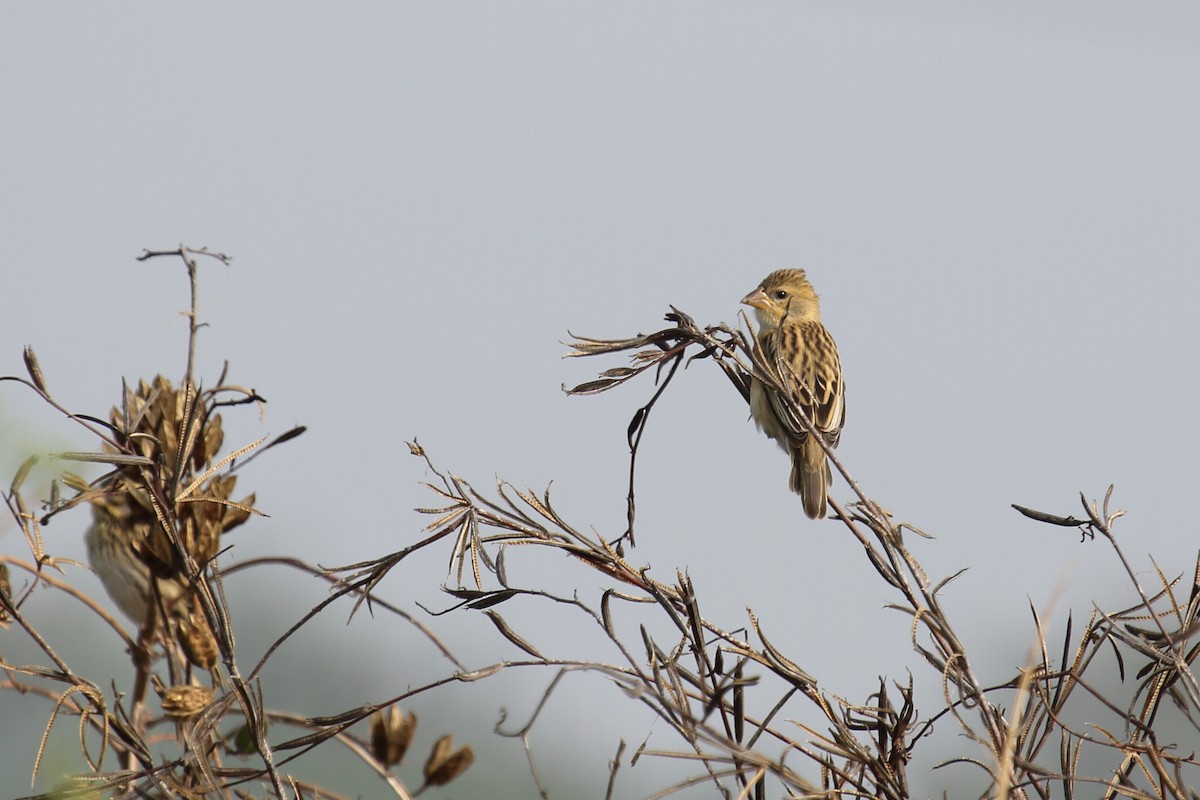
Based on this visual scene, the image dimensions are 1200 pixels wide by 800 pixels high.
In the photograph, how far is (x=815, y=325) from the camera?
4.99 m

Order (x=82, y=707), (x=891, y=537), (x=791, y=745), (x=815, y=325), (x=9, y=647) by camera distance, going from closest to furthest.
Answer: (x=791, y=745) → (x=891, y=537) → (x=82, y=707) → (x=9, y=647) → (x=815, y=325)

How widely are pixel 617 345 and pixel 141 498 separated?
100cm

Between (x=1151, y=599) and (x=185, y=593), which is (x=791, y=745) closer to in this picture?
(x=1151, y=599)

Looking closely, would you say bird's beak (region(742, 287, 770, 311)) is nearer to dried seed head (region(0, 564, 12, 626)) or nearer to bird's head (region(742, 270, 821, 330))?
bird's head (region(742, 270, 821, 330))

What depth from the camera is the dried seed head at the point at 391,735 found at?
2086 millimetres

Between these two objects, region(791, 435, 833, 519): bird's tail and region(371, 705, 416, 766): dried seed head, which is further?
region(791, 435, 833, 519): bird's tail

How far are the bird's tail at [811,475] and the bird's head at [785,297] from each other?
866mm

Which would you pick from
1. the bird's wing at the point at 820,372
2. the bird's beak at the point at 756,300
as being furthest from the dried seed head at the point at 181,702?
the bird's beak at the point at 756,300

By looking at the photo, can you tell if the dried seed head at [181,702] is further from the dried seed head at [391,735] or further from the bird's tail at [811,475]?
the bird's tail at [811,475]

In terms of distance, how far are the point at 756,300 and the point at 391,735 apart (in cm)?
293

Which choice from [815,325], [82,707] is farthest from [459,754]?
[815,325]

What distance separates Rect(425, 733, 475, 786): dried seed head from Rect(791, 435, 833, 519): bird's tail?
1931 mm

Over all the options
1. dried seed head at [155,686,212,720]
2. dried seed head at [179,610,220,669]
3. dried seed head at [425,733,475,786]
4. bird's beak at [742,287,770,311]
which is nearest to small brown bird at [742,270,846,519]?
bird's beak at [742,287,770,311]

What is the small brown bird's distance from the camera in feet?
12.9
